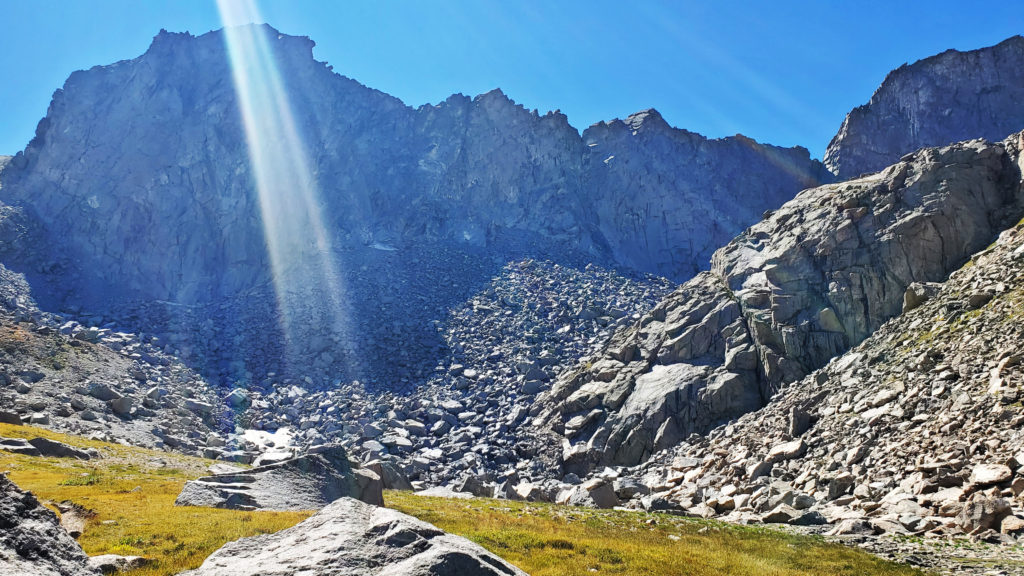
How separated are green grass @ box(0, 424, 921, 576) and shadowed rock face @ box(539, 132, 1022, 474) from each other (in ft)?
59.8

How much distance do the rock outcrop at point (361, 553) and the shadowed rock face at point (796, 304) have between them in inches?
1488

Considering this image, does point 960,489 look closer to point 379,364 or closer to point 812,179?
point 379,364

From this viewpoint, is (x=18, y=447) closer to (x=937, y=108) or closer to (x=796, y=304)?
(x=796, y=304)

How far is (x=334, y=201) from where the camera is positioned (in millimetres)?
120062

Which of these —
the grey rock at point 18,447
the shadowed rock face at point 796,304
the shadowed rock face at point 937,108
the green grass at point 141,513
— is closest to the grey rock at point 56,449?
the grey rock at point 18,447

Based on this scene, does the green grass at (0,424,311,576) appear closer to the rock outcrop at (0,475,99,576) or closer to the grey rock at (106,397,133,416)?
the rock outcrop at (0,475,99,576)

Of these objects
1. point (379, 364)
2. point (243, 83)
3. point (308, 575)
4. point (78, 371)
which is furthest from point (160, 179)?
point (308, 575)

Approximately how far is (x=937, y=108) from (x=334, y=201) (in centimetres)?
12031

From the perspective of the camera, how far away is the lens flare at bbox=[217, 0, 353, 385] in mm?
83631

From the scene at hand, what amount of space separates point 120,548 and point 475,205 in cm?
11121

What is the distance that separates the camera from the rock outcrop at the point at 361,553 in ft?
27.6

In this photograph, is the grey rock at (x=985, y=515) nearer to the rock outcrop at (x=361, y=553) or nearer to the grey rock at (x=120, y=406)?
the rock outcrop at (x=361, y=553)

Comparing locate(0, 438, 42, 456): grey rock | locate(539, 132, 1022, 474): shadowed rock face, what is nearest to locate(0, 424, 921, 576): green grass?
locate(0, 438, 42, 456): grey rock

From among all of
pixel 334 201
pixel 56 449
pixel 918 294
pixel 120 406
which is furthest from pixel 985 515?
pixel 334 201
